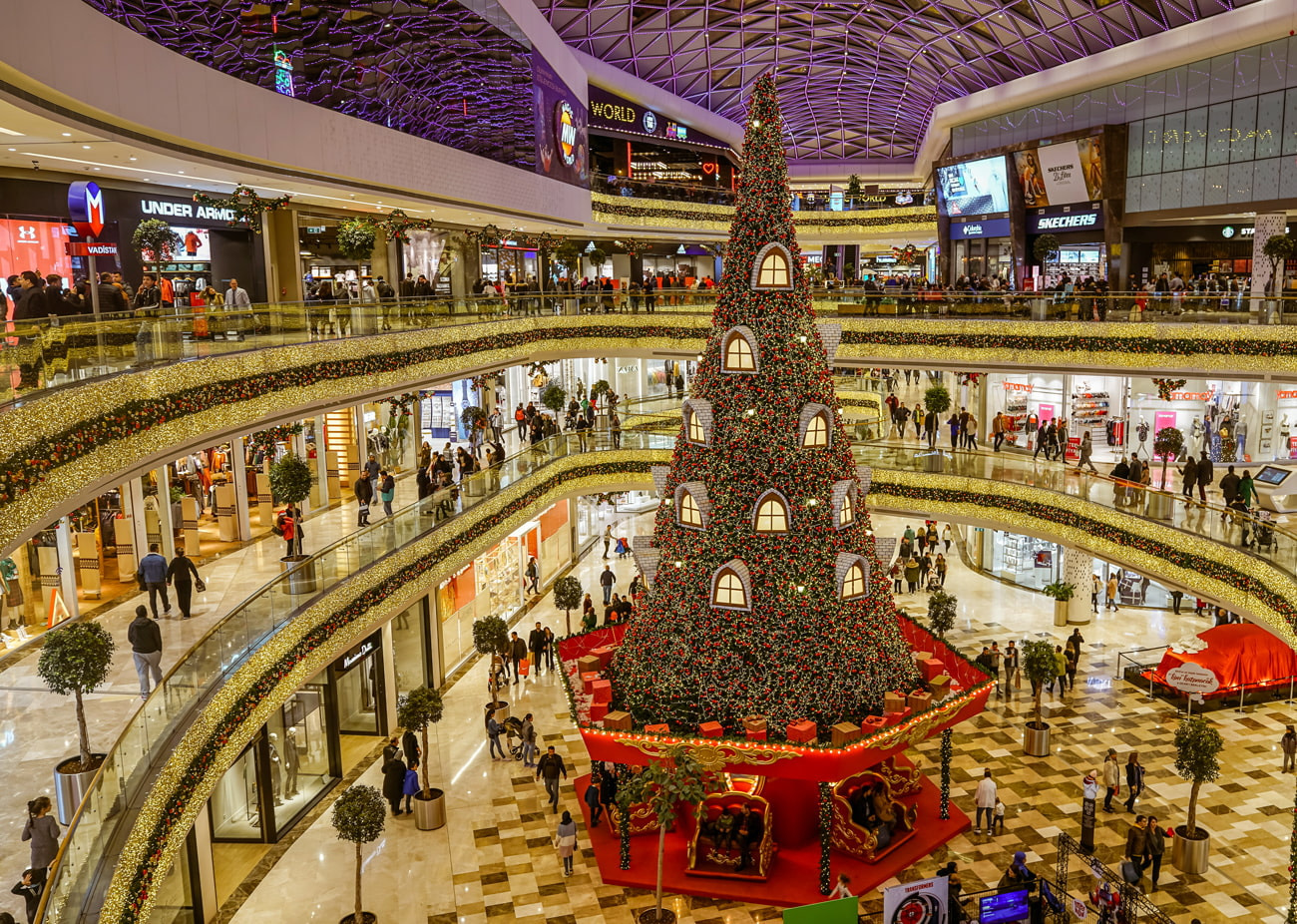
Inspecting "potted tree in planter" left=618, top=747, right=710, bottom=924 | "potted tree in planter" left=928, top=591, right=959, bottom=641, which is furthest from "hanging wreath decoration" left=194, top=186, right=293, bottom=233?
"potted tree in planter" left=928, top=591, right=959, bottom=641

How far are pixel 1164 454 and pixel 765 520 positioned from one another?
1632 centimetres

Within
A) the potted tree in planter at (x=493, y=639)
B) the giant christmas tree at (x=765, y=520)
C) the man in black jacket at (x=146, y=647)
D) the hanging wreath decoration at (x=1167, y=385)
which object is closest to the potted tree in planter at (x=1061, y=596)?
the hanging wreath decoration at (x=1167, y=385)

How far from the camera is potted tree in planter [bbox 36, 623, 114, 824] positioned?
12453 mm

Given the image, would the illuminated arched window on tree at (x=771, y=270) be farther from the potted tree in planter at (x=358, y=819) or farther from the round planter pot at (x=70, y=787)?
the round planter pot at (x=70, y=787)

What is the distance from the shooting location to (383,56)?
2530 centimetres

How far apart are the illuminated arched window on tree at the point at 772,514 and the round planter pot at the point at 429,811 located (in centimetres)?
845

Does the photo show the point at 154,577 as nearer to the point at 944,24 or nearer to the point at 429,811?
the point at 429,811

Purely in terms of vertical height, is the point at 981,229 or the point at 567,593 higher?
the point at 981,229

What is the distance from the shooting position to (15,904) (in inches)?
420

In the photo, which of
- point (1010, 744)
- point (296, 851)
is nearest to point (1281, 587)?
point (1010, 744)

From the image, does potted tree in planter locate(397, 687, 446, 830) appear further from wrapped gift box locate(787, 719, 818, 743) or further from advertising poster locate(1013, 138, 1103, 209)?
advertising poster locate(1013, 138, 1103, 209)

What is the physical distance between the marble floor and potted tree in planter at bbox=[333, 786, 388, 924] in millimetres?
964

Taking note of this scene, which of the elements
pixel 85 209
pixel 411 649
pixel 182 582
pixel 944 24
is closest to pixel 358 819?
pixel 182 582

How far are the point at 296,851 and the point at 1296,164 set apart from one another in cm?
2918
